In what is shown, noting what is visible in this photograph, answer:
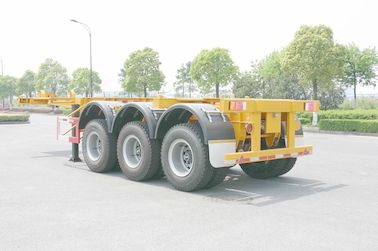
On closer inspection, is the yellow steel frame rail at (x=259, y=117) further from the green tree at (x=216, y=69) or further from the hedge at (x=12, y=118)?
the green tree at (x=216, y=69)

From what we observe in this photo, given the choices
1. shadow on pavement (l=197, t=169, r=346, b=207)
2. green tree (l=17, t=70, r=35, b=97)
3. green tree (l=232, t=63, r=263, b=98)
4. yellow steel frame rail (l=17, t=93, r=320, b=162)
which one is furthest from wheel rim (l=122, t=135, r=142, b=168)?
green tree (l=17, t=70, r=35, b=97)

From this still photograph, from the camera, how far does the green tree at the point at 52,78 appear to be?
2869 inches

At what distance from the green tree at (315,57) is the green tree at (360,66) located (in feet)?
37.3

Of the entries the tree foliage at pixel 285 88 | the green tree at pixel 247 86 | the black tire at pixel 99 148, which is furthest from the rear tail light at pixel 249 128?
the green tree at pixel 247 86

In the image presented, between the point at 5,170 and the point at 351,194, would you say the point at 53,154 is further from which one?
the point at 351,194

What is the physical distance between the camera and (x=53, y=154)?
12461 mm

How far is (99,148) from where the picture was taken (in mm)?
9586

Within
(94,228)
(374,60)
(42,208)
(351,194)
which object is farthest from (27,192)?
(374,60)

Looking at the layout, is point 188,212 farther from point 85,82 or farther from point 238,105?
point 85,82

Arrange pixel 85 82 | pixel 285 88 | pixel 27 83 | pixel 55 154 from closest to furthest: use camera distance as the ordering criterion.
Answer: pixel 55 154 < pixel 285 88 < pixel 85 82 < pixel 27 83

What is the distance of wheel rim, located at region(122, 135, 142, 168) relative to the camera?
337 inches

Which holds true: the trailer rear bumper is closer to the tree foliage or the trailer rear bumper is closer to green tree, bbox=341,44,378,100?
the tree foliage

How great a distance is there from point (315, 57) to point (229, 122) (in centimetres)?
2845

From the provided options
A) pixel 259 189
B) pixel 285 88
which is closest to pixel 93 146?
pixel 259 189
